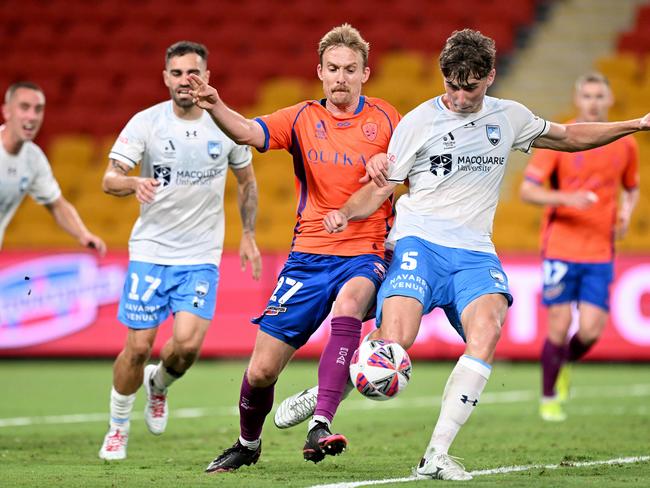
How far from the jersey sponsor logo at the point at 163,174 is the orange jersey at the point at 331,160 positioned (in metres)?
1.47

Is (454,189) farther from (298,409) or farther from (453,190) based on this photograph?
(298,409)

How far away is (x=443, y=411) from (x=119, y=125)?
15.4 metres

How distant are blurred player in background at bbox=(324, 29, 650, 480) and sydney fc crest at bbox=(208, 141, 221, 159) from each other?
183 centimetres

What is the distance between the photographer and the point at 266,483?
20.4 feet

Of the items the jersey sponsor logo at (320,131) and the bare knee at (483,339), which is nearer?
the bare knee at (483,339)

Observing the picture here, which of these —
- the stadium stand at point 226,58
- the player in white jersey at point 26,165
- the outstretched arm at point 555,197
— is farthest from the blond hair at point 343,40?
the stadium stand at point 226,58

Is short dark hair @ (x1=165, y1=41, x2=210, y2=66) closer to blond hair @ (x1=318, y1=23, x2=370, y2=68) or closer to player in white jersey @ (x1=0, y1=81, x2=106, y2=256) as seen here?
player in white jersey @ (x1=0, y1=81, x2=106, y2=256)

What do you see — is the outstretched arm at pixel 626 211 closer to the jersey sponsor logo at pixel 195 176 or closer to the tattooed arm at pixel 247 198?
the tattooed arm at pixel 247 198

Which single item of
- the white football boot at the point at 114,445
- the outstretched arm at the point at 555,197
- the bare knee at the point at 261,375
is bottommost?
the white football boot at the point at 114,445

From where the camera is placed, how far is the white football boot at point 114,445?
7684 mm

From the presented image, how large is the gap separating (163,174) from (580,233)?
13.7 feet

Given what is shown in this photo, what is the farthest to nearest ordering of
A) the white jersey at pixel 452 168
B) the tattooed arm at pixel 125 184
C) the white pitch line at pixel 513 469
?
the tattooed arm at pixel 125 184 < the white jersey at pixel 452 168 < the white pitch line at pixel 513 469

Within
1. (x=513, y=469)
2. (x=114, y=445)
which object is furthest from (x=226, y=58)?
(x=513, y=469)

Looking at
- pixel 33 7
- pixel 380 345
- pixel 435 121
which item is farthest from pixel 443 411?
pixel 33 7
